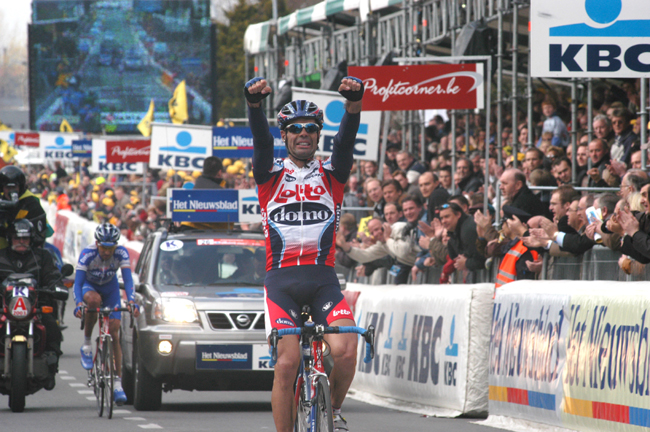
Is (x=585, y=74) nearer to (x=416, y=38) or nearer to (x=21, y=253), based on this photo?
(x=21, y=253)

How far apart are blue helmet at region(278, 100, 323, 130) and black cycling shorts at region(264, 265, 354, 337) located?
82 centimetres

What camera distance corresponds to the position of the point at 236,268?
494 inches

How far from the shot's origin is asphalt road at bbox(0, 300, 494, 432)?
34.2 ft

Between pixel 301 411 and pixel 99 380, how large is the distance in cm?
544

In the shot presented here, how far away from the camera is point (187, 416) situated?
37.8ft

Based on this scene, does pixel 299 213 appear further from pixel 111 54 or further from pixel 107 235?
pixel 111 54

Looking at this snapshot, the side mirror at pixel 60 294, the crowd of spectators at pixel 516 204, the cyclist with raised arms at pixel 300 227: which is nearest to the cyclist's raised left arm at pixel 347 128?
the cyclist with raised arms at pixel 300 227

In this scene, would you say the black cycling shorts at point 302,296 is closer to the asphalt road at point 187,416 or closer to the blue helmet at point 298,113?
the blue helmet at point 298,113

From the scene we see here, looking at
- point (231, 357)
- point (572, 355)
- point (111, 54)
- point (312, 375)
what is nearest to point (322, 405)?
point (312, 375)

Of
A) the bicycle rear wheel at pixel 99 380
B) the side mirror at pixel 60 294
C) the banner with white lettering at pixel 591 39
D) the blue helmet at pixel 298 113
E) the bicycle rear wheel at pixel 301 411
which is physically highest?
the banner with white lettering at pixel 591 39

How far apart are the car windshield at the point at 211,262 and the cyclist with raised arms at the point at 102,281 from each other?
41cm

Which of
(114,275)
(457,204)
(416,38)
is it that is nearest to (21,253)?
(114,275)

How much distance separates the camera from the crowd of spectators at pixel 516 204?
33.7 feet

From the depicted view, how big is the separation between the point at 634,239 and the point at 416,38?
13286 mm
